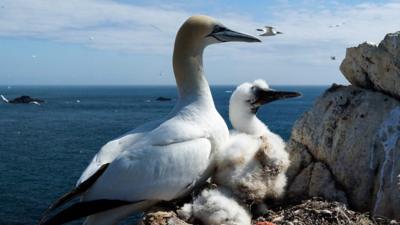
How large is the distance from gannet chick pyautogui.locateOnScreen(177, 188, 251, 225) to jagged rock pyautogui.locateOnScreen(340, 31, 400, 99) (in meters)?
1.91

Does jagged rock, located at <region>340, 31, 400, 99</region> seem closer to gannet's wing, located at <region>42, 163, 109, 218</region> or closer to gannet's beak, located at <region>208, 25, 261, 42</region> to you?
gannet's beak, located at <region>208, 25, 261, 42</region>

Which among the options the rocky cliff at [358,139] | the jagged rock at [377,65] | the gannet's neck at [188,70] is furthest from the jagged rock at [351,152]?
the gannet's neck at [188,70]

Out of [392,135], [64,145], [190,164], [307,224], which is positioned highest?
[392,135]

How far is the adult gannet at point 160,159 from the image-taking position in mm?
5000

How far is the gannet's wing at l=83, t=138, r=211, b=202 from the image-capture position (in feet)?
16.4

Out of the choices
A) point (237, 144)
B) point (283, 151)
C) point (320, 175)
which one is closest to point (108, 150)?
point (237, 144)

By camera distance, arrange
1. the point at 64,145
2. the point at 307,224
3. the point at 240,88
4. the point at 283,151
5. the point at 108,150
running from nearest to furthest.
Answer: the point at 307,224, the point at 108,150, the point at 283,151, the point at 240,88, the point at 64,145

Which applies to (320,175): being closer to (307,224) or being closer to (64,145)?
(307,224)

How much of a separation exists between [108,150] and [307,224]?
192cm

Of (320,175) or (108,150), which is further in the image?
(320,175)

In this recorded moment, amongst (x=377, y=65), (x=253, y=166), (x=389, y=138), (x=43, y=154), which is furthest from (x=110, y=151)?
(x=43, y=154)

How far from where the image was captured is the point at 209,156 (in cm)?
551

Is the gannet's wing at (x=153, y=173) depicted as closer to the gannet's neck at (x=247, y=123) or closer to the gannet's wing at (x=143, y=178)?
the gannet's wing at (x=143, y=178)

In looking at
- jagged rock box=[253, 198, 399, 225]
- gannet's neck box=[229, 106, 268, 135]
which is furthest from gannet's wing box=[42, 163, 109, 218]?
gannet's neck box=[229, 106, 268, 135]
